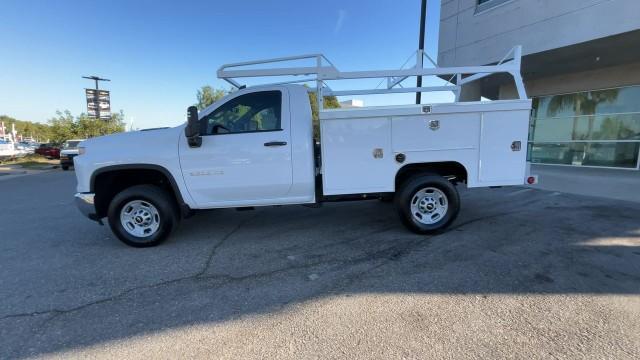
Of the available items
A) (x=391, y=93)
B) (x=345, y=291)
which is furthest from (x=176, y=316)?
(x=391, y=93)

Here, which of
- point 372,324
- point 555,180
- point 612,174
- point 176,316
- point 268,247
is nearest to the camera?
point 372,324

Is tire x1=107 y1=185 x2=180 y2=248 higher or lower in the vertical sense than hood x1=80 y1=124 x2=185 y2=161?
lower

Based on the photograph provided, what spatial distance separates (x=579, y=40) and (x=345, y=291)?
10393mm

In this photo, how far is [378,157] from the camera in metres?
4.44

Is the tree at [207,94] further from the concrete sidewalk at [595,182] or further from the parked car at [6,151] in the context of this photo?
the concrete sidewalk at [595,182]

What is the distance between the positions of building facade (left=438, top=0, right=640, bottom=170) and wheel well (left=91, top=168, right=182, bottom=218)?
36.6 ft

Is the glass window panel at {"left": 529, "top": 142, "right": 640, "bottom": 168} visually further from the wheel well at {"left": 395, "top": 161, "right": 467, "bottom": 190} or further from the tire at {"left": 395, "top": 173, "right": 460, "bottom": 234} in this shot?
the tire at {"left": 395, "top": 173, "right": 460, "bottom": 234}

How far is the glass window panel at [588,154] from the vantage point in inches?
446

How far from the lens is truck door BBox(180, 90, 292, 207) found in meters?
4.29

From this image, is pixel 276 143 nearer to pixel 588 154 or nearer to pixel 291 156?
pixel 291 156

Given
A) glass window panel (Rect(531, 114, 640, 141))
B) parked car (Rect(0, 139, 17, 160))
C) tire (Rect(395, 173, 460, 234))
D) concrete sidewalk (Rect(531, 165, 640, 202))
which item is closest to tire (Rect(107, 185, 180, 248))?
tire (Rect(395, 173, 460, 234))

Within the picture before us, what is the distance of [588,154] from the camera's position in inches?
488

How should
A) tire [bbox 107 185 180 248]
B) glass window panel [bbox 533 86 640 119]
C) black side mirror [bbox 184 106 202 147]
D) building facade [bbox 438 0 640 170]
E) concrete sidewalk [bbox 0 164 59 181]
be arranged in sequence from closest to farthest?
black side mirror [bbox 184 106 202 147]
tire [bbox 107 185 180 248]
building facade [bbox 438 0 640 170]
glass window panel [bbox 533 86 640 119]
concrete sidewalk [bbox 0 164 59 181]

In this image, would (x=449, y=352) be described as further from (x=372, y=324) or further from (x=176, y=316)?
(x=176, y=316)
